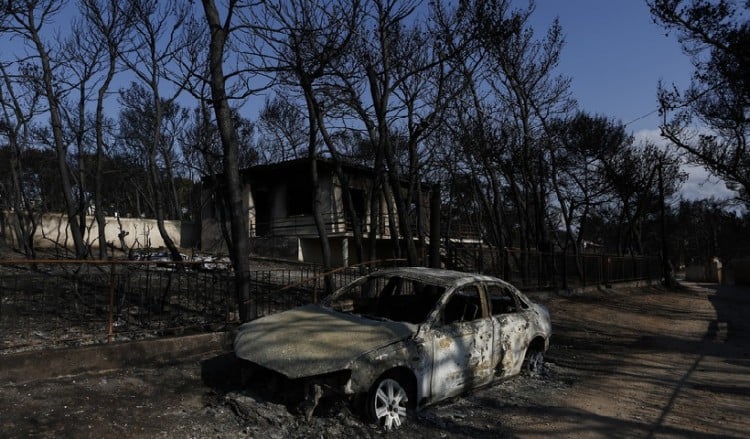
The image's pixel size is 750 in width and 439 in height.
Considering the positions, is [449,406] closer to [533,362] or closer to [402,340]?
[402,340]

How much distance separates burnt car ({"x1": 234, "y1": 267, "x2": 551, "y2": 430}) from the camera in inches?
193

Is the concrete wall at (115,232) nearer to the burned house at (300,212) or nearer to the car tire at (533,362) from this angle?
the burned house at (300,212)

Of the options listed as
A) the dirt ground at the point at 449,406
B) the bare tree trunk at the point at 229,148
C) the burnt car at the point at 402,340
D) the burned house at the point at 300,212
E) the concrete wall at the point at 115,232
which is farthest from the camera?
the burned house at the point at 300,212

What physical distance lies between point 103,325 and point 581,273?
18415 mm

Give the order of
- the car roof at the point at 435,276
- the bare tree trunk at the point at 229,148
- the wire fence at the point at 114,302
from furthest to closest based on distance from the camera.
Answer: the bare tree trunk at the point at 229,148
the wire fence at the point at 114,302
the car roof at the point at 435,276

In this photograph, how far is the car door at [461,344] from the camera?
561 cm

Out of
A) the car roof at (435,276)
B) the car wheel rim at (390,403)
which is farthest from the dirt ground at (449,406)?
the car roof at (435,276)

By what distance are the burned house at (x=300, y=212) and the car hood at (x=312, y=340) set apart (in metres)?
19.1

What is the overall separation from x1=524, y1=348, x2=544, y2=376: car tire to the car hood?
9.03 ft

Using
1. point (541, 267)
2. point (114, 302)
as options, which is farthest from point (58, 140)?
point (541, 267)

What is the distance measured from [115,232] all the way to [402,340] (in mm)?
26731

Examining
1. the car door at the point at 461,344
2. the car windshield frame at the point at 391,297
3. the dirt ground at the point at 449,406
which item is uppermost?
the car windshield frame at the point at 391,297

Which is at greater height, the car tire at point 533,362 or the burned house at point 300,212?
the burned house at point 300,212

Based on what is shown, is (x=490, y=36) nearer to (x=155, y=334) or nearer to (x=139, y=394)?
(x=155, y=334)
